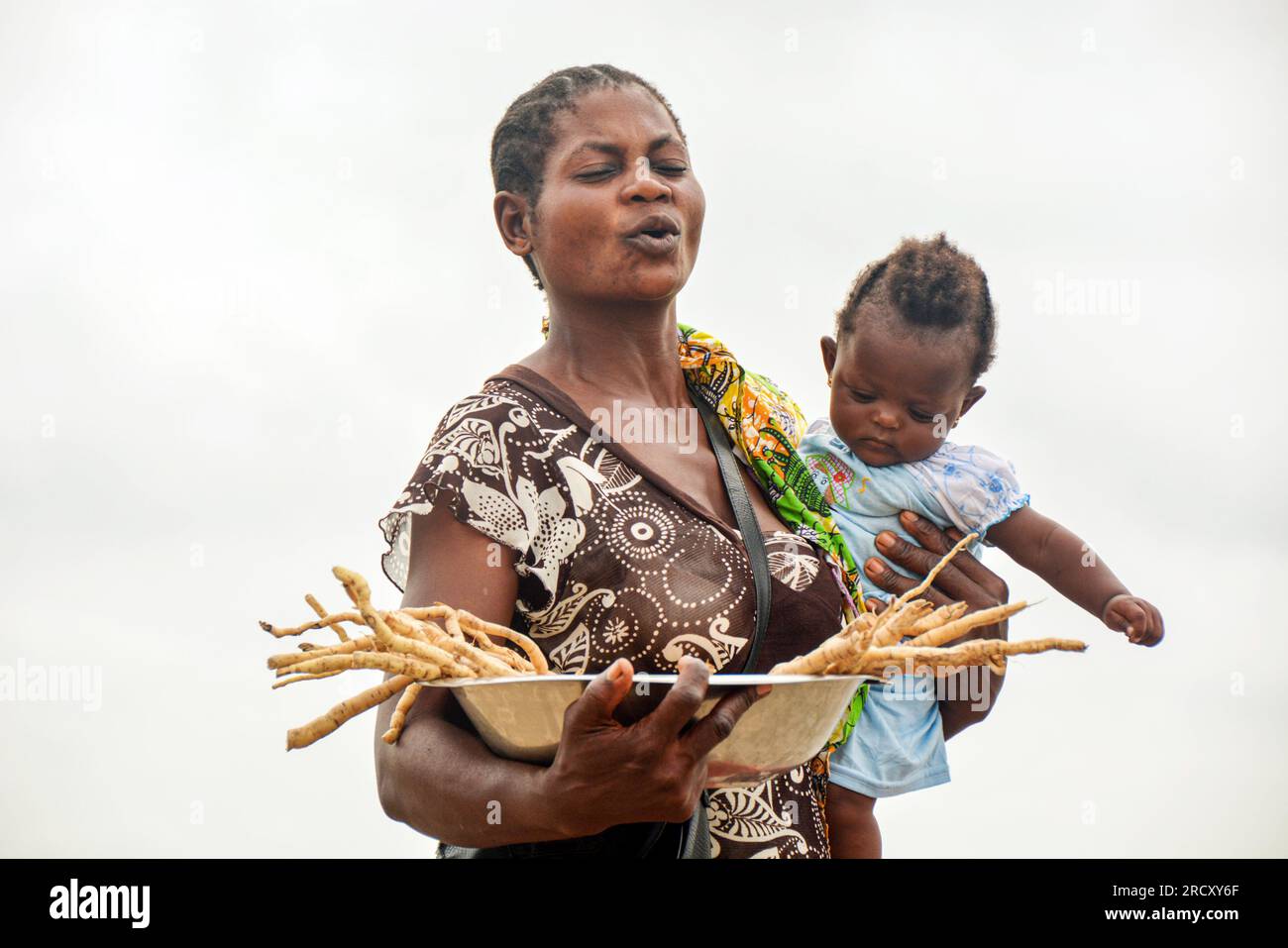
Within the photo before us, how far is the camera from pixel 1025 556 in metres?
2.64

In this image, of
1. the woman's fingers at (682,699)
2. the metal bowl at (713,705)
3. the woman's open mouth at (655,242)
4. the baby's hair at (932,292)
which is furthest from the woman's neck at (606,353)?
the baby's hair at (932,292)

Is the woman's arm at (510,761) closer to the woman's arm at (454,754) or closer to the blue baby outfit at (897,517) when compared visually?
the woman's arm at (454,754)

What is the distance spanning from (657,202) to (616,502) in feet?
1.51

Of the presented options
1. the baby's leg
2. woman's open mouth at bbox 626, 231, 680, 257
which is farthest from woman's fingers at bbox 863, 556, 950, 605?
woman's open mouth at bbox 626, 231, 680, 257

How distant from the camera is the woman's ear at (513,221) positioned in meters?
1.92

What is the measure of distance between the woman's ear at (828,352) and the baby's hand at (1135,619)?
790 millimetres

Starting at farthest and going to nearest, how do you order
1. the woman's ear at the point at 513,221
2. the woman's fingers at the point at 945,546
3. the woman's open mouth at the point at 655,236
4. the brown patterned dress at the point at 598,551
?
the woman's fingers at the point at 945,546, the woman's ear at the point at 513,221, the woman's open mouth at the point at 655,236, the brown patterned dress at the point at 598,551

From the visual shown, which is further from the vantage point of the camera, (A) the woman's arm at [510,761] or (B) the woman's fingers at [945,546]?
(B) the woman's fingers at [945,546]

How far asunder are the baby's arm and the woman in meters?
0.80

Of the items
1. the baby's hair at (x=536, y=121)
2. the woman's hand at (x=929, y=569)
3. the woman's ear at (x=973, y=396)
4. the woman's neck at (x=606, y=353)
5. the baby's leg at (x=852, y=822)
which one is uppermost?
the baby's hair at (x=536, y=121)

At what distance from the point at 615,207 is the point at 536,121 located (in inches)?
8.6

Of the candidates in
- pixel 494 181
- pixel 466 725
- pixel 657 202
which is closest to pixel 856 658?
pixel 466 725

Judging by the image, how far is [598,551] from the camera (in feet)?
5.15
